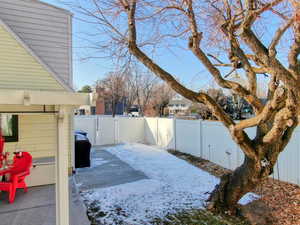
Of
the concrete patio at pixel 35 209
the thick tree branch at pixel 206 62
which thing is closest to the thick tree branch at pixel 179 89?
the thick tree branch at pixel 206 62

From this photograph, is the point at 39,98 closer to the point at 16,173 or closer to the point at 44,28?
the point at 16,173

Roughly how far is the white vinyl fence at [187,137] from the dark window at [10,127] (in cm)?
520

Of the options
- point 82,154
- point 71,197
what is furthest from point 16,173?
point 82,154

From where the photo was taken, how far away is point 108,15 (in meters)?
3.45

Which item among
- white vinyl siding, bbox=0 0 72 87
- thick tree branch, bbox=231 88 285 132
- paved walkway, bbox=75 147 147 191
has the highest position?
white vinyl siding, bbox=0 0 72 87

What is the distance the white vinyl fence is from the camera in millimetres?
4789

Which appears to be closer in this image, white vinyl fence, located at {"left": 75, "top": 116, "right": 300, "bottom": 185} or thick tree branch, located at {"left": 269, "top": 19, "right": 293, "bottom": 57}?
thick tree branch, located at {"left": 269, "top": 19, "right": 293, "bottom": 57}

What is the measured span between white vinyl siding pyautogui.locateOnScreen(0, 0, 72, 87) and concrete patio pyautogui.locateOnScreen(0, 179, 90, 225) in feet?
8.70

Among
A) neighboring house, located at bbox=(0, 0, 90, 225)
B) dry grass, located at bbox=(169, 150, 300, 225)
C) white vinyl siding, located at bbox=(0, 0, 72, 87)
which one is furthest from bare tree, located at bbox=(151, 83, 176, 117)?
neighboring house, located at bbox=(0, 0, 90, 225)

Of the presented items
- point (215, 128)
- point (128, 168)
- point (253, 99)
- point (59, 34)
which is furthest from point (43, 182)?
point (215, 128)

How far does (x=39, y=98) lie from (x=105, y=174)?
162 inches

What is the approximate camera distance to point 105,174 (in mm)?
5605

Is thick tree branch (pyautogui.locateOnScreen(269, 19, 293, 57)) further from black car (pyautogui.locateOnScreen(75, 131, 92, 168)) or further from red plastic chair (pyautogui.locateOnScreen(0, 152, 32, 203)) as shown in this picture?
black car (pyautogui.locateOnScreen(75, 131, 92, 168))

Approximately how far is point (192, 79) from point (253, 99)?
1834mm
